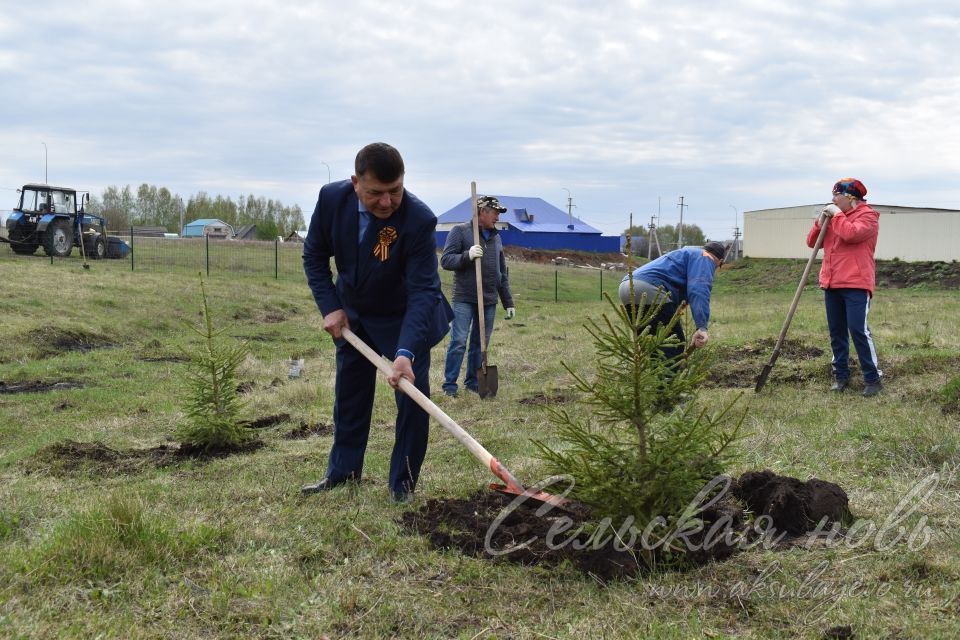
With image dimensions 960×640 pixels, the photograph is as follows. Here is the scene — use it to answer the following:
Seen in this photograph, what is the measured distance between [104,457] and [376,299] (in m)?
2.66

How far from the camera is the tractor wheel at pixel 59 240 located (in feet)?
88.2

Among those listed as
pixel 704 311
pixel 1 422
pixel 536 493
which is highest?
pixel 704 311

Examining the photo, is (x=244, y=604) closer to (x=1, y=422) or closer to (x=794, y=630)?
(x=794, y=630)

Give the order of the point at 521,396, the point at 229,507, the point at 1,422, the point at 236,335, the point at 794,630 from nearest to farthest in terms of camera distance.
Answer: the point at 794,630
the point at 229,507
the point at 1,422
the point at 521,396
the point at 236,335

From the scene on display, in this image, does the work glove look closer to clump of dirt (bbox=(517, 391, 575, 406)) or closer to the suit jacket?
clump of dirt (bbox=(517, 391, 575, 406))

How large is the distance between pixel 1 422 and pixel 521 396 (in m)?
4.84

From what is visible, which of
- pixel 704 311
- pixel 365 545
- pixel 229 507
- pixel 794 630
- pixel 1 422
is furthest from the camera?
pixel 1 422

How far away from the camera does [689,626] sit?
3.10 metres

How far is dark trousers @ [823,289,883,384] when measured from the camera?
7820 millimetres

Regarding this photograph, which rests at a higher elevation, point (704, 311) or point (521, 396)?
point (704, 311)

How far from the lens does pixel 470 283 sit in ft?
29.8

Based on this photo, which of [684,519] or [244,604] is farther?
[684,519]

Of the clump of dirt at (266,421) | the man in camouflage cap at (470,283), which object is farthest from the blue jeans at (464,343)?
the clump of dirt at (266,421)

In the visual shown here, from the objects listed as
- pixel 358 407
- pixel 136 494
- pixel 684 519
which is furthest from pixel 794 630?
pixel 136 494
